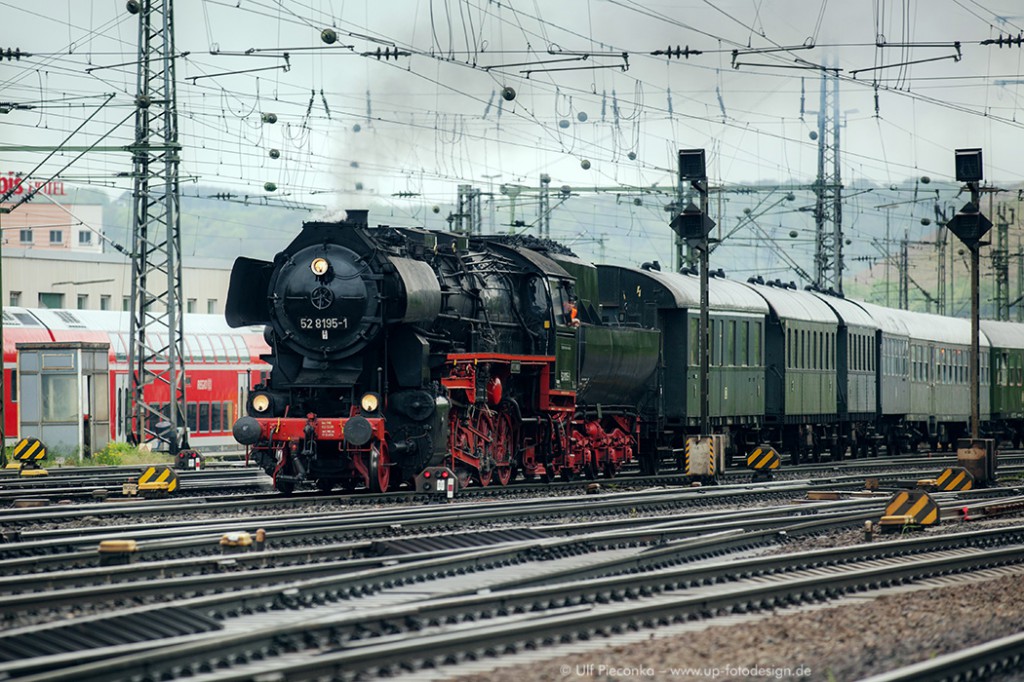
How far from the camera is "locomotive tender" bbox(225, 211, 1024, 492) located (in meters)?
19.5

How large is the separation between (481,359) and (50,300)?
42.5 meters

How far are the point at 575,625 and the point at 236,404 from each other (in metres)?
33.2

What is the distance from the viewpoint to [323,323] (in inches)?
776

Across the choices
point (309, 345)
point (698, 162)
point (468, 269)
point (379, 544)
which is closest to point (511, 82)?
point (698, 162)

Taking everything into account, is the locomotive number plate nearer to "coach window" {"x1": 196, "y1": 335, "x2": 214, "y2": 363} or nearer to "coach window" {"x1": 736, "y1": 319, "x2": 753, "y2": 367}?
"coach window" {"x1": 736, "y1": 319, "x2": 753, "y2": 367}

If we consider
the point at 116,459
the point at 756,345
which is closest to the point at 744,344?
the point at 756,345

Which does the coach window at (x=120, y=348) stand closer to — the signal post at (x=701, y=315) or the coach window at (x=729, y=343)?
the coach window at (x=729, y=343)

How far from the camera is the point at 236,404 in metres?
41.5

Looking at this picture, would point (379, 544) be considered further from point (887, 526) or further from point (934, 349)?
point (934, 349)

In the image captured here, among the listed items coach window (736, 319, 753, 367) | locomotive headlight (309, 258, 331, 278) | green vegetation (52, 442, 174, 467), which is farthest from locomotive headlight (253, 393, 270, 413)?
coach window (736, 319, 753, 367)

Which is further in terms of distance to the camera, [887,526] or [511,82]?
[511,82]

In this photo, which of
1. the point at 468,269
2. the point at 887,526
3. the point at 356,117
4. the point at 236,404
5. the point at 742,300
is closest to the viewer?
the point at 887,526

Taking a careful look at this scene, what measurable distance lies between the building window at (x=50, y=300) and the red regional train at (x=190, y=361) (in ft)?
55.8

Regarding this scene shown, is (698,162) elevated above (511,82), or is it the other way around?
(511,82)
